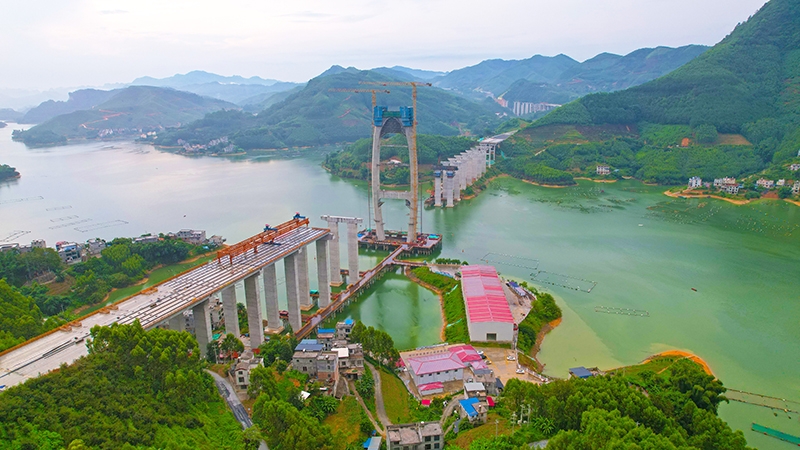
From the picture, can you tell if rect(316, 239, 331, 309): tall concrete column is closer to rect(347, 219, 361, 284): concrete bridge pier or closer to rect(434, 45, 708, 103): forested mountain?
rect(347, 219, 361, 284): concrete bridge pier

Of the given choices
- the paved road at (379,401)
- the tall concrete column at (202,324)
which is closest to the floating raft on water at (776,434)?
the paved road at (379,401)

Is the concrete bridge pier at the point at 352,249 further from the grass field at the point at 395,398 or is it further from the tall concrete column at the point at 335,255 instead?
the grass field at the point at 395,398

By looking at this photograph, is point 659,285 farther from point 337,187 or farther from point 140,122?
point 140,122

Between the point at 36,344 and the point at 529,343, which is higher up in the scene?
the point at 36,344

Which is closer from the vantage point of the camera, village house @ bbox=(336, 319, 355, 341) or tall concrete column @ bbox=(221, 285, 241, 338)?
tall concrete column @ bbox=(221, 285, 241, 338)

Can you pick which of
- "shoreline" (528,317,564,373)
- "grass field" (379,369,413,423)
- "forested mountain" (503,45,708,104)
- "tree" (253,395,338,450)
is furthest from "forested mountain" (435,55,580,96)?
"tree" (253,395,338,450)

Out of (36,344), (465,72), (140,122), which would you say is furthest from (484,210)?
(465,72)

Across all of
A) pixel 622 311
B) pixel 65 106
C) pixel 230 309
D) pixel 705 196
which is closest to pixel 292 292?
pixel 230 309
